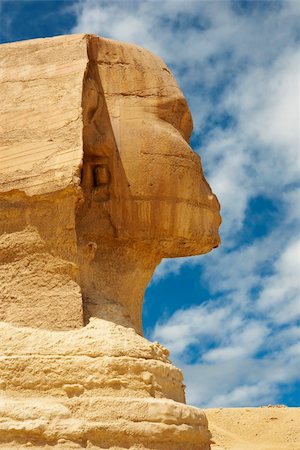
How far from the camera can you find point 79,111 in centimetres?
886

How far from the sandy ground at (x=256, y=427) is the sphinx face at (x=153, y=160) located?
27310 mm

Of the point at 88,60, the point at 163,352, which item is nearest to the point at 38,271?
the point at 163,352

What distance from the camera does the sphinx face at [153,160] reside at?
30.7 feet

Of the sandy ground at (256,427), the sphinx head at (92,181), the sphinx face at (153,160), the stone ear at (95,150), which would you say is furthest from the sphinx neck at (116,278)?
the sandy ground at (256,427)

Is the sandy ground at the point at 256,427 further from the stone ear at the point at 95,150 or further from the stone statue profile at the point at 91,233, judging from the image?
the stone ear at the point at 95,150

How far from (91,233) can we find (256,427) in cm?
3286

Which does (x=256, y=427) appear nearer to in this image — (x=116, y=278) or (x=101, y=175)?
(x=116, y=278)

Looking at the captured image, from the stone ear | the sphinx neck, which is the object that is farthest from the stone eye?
the sphinx neck

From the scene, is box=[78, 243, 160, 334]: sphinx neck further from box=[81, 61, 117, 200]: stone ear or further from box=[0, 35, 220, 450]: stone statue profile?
box=[81, 61, 117, 200]: stone ear

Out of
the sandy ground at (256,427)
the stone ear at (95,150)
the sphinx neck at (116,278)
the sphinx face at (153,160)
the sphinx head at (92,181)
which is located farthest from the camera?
the sandy ground at (256,427)

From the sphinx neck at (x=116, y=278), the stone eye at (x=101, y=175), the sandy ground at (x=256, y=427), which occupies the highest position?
the sandy ground at (x=256, y=427)

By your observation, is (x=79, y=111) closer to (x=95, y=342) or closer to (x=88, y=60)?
(x=88, y=60)

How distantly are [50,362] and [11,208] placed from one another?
66.1 inches

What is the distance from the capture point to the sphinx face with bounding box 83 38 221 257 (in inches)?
368
